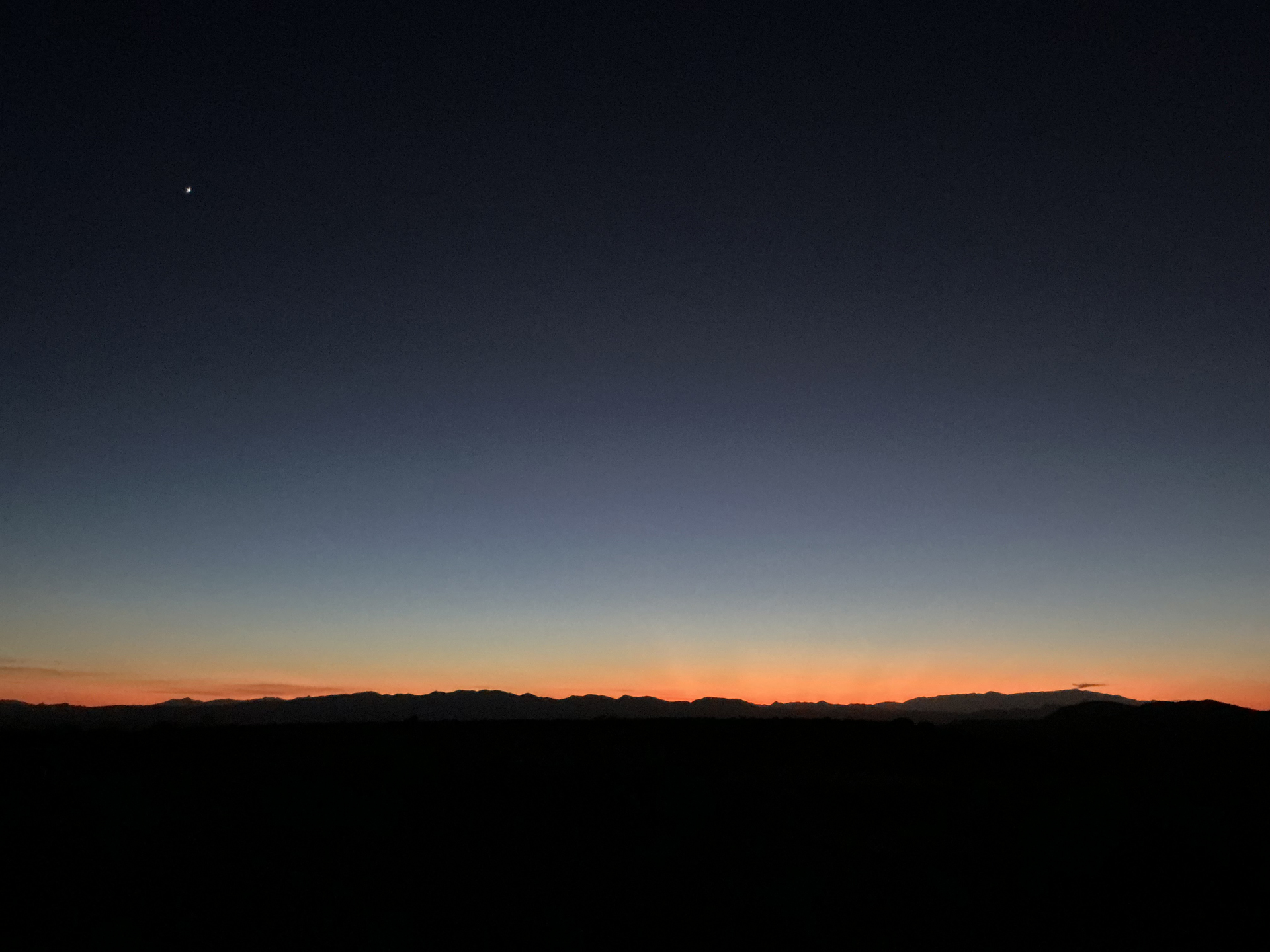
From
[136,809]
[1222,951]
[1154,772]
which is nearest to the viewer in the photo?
[1222,951]

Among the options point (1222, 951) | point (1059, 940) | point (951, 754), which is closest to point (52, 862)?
point (1059, 940)

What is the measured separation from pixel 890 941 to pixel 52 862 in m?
12.3

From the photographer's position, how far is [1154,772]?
31.0 metres

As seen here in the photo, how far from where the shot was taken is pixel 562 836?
15.8 meters

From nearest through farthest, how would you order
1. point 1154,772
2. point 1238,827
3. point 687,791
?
point 1238,827 → point 687,791 → point 1154,772

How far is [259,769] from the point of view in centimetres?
1959

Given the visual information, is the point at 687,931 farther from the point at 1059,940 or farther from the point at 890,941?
the point at 1059,940

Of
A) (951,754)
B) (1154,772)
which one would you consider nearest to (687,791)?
(951,754)

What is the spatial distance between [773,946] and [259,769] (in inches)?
517

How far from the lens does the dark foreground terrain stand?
40.9ft

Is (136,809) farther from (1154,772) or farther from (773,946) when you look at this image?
(1154,772)

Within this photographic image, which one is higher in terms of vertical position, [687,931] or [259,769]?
[259,769]

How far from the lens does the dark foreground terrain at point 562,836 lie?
40.9ft

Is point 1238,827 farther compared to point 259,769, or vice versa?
point 259,769
